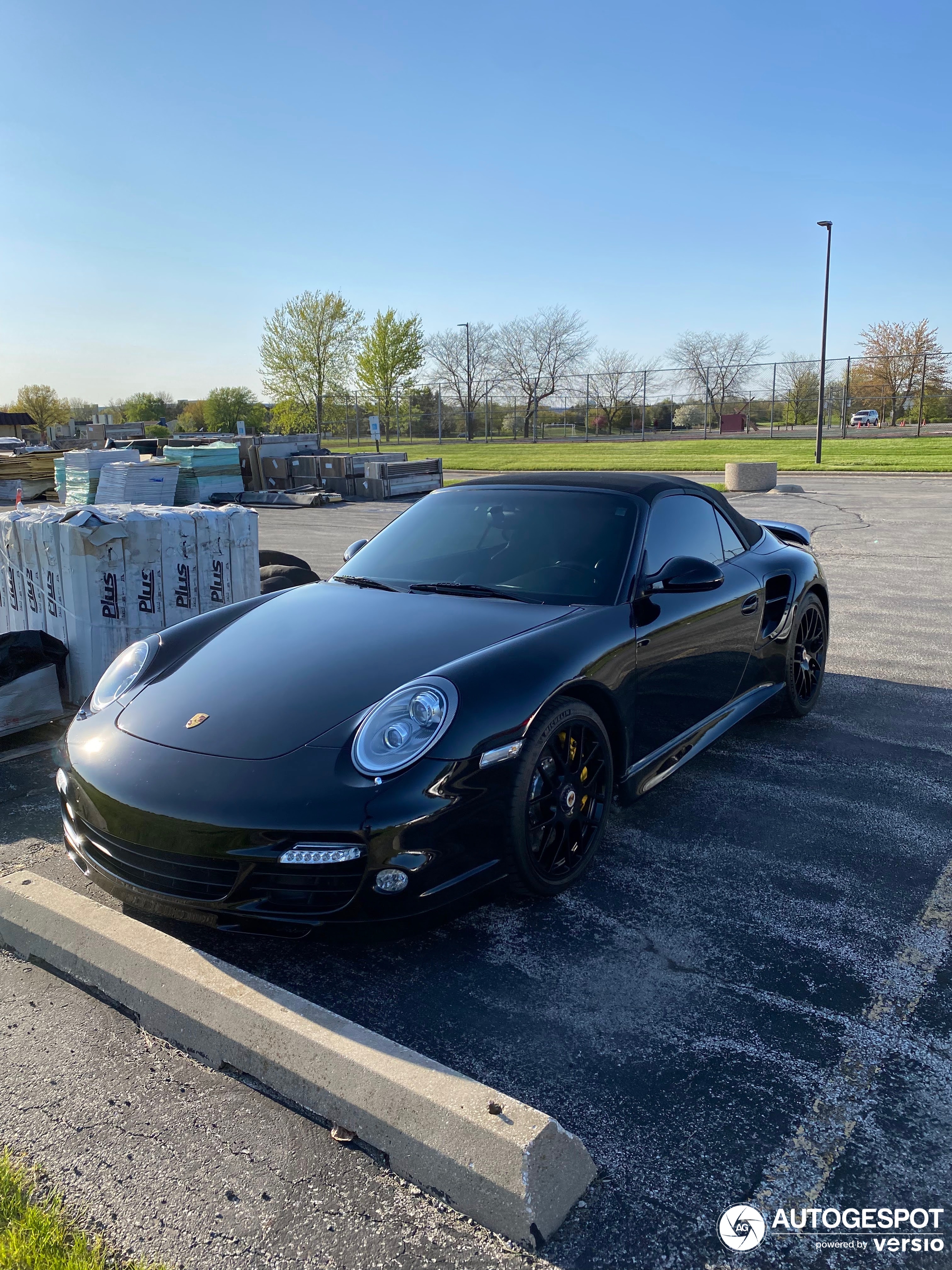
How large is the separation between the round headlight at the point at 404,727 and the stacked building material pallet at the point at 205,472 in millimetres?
18378

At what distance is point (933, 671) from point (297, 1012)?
5.31 m

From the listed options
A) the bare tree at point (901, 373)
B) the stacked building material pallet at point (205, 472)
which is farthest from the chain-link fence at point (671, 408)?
the stacked building material pallet at point (205, 472)

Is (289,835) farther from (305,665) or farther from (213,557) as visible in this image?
(213,557)

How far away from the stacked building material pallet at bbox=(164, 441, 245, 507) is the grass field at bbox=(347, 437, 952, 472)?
8.78 meters

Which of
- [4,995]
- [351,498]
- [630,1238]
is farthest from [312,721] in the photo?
[351,498]

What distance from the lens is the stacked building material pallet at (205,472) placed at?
20.8m

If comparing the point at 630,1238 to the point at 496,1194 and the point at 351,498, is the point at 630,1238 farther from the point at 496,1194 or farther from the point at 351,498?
the point at 351,498

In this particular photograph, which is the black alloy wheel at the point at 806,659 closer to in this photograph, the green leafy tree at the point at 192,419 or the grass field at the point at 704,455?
the grass field at the point at 704,455

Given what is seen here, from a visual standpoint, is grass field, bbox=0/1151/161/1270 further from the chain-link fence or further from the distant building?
the distant building

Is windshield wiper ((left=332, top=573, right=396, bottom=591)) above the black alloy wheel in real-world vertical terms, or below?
above

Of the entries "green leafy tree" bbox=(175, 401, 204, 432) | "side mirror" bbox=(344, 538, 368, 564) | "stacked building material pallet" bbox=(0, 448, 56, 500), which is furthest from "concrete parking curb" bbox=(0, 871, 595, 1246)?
"green leafy tree" bbox=(175, 401, 204, 432)

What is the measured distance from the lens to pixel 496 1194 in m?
1.88

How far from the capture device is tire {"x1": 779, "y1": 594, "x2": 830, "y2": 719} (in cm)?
508

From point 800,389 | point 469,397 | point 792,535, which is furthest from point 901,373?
point 792,535
